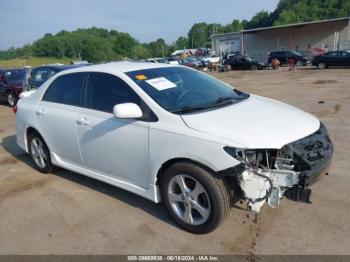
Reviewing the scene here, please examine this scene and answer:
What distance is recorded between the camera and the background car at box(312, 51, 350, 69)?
26.2 m

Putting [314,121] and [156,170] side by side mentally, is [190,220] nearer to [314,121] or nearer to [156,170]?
[156,170]

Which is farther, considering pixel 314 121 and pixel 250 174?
pixel 314 121

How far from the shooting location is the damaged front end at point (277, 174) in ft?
10.1

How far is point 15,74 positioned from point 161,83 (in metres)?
12.3

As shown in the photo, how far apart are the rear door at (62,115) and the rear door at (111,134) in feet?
0.59

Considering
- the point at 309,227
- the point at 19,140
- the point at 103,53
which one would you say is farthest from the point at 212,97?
the point at 103,53

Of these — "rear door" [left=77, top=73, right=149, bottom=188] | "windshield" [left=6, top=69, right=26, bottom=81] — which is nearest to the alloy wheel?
"rear door" [left=77, top=73, right=149, bottom=188]

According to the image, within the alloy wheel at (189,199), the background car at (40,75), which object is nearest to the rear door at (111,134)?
the alloy wheel at (189,199)

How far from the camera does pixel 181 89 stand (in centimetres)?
389

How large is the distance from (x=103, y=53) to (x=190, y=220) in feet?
348

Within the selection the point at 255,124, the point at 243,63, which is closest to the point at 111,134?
the point at 255,124

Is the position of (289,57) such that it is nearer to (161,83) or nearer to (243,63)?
(243,63)

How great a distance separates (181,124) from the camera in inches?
128

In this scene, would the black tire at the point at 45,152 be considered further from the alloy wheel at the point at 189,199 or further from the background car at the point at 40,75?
the background car at the point at 40,75
